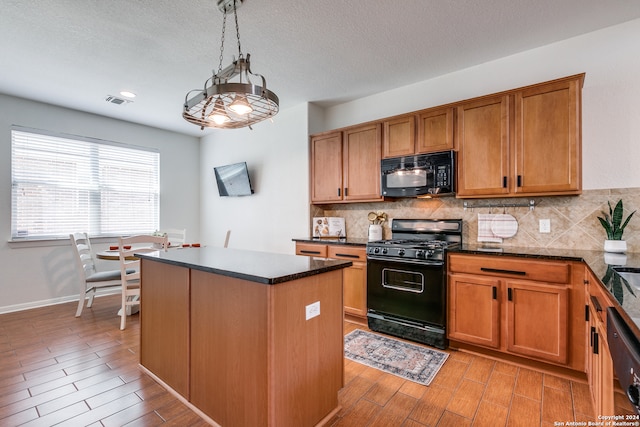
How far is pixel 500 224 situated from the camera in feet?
9.53

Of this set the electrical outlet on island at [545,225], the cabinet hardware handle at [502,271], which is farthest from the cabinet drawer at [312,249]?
the electrical outlet on island at [545,225]

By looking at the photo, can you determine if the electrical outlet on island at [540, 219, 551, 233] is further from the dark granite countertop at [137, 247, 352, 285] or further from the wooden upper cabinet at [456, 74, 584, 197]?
the dark granite countertop at [137, 247, 352, 285]

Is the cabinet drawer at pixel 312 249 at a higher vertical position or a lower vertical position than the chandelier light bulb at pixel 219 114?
lower

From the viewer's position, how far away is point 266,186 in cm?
466

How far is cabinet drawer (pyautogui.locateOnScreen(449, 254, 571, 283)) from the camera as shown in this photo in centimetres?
220

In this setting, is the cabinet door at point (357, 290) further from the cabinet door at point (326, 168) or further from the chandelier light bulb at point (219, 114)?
the chandelier light bulb at point (219, 114)

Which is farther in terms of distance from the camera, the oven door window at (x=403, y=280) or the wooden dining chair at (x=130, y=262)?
the wooden dining chair at (x=130, y=262)

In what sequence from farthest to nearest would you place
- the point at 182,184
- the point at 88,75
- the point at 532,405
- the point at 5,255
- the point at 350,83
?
1. the point at 182,184
2. the point at 5,255
3. the point at 350,83
4. the point at 88,75
5. the point at 532,405

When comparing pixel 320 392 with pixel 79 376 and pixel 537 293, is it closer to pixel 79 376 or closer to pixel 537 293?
pixel 537 293

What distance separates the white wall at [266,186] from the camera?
421 cm

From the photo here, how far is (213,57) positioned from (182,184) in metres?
3.30

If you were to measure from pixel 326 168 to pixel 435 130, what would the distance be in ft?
4.60

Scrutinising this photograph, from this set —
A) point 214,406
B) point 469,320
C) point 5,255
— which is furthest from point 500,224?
point 5,255

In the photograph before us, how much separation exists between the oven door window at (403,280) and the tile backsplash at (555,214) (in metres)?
0.75
